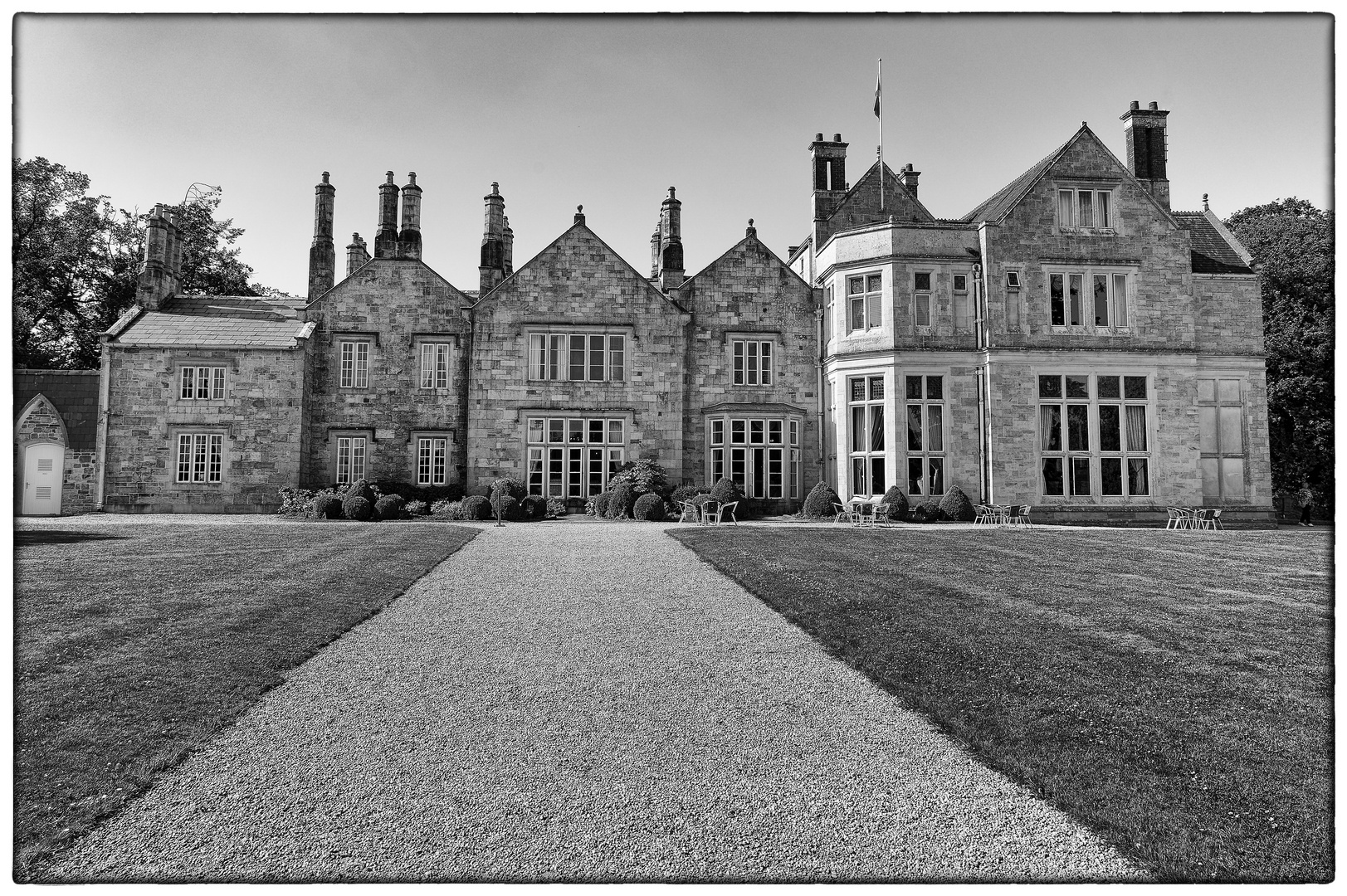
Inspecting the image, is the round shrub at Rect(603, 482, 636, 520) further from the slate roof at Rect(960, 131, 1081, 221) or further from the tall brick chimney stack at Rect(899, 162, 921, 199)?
the tall brick chimney stack at Rect(899, 162, 921, 199)

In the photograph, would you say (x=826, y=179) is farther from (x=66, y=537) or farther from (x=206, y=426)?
(x=66, y=537)

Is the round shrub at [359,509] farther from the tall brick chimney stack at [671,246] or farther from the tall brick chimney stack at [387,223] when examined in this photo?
the tall brick chimney stack at [671,246]

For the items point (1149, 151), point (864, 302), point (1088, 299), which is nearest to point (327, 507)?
point (864, 302)

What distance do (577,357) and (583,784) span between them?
2281 cm

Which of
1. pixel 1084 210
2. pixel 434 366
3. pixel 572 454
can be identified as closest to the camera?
pixel 1084 210

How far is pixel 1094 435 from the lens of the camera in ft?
75.9

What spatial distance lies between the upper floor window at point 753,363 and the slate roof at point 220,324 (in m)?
15.1

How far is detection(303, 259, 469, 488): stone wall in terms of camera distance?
2642 cm

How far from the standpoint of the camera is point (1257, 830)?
395 cm

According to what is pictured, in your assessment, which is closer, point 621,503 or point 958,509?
point 958,509

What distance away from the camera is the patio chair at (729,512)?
857 inches

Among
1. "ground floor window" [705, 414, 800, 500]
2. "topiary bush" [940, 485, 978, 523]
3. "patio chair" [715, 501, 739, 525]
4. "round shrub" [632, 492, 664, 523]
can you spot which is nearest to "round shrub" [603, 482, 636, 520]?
"round shrub" [632, 492, 664, 523]

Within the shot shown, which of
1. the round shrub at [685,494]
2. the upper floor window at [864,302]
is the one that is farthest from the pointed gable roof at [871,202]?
the round shrub at [685,494]

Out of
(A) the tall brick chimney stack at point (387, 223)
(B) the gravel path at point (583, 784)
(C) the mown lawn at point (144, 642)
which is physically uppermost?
(A) the tall brick chimney stack at point (387, 223)
